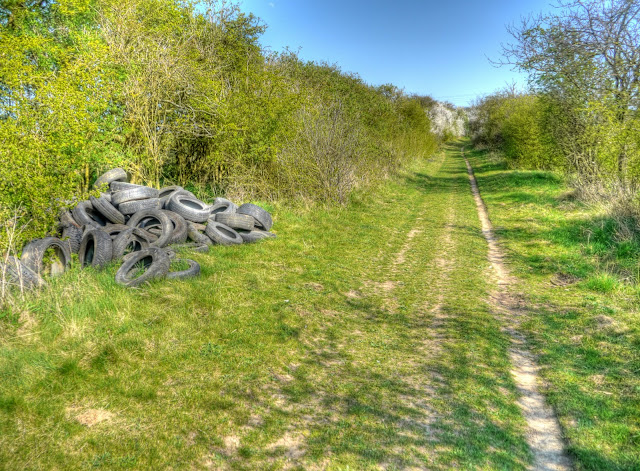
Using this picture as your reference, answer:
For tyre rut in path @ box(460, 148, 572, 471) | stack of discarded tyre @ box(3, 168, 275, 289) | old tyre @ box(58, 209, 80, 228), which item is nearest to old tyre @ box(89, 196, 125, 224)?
stack of discarded tyre @ box(3, 168, 275, 289)

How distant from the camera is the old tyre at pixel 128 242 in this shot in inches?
268

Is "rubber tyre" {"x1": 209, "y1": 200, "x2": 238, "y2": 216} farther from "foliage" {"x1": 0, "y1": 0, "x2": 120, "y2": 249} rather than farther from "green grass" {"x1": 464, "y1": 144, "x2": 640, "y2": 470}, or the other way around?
"green grass" {"x1": 464, "y1": 144, "x2": 640, "y2": 470}

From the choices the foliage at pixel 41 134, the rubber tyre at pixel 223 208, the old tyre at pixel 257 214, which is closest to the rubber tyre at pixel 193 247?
the rubber tyre at pixel 223 208

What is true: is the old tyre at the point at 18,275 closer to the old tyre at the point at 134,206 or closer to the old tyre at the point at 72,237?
the old tyre at the point at 72,237

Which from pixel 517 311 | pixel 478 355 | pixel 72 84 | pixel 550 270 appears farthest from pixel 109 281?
pixel 550 270

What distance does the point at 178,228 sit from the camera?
816cm

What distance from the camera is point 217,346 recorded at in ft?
15.9

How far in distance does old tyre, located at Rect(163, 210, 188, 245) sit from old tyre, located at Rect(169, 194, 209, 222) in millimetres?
426

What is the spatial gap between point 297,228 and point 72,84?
5998 millimetres

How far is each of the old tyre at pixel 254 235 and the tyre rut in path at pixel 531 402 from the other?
17.3 ft

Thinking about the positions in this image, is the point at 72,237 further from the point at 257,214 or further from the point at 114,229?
the point at 257,214

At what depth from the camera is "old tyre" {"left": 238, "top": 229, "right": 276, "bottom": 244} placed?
928 centimetres

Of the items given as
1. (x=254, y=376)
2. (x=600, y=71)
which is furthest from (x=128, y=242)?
(x=600, y=71)

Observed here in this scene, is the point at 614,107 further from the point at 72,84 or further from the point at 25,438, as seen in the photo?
the point at 25,438
